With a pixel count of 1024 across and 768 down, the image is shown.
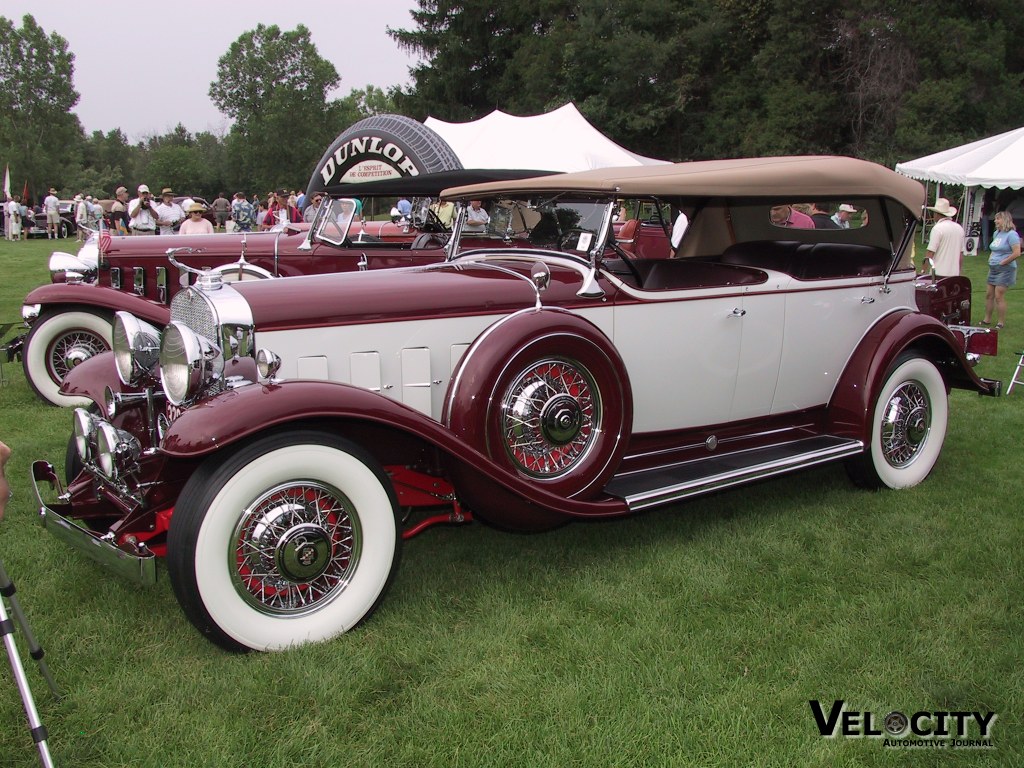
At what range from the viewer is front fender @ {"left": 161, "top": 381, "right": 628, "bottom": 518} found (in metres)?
2.73

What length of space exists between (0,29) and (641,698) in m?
75.1

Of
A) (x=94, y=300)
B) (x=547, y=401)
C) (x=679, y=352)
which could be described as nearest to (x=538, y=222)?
(x=679, y=352)

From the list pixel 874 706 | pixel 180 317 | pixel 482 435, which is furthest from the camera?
pixel 180 317

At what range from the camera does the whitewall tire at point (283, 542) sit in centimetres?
274

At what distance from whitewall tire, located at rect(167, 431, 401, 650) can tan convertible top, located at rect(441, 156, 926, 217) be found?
1794 mm

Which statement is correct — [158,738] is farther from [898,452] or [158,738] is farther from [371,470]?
[898,452]

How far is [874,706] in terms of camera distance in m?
2.72

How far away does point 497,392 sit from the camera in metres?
3.39

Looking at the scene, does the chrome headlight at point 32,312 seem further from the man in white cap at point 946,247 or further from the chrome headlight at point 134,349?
the man in white cap at point 946,247

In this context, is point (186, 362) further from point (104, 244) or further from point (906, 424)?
point (104, 244)

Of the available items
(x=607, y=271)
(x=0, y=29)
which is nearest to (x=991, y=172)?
(x=607, y=271)

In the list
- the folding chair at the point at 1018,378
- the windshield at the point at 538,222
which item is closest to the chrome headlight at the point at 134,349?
the windshield at the point at 538,222

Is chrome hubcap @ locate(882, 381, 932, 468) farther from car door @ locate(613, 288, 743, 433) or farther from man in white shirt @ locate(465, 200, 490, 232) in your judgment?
man in white shirt @ locate(465, 200, 490, 232)

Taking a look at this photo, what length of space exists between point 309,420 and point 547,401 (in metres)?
1.09
